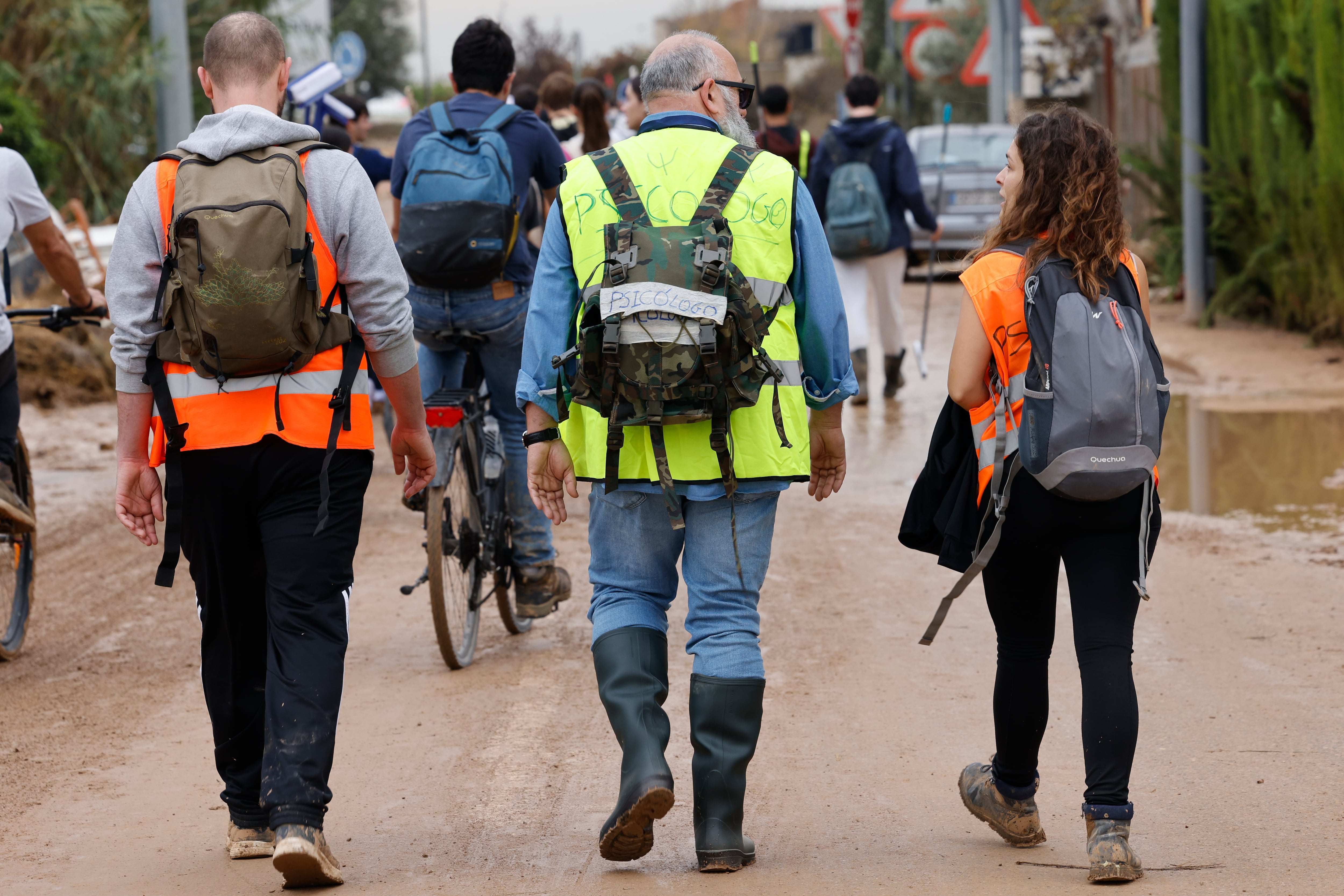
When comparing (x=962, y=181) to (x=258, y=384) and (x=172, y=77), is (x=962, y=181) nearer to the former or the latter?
(x=172, y=77)

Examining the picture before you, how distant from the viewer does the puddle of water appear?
26.1 ft

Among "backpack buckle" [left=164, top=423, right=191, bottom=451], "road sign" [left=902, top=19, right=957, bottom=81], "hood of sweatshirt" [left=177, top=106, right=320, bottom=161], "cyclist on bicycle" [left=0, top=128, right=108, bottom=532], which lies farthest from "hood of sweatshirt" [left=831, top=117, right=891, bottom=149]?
"road sign" [left=902, top=19, right=957, bottom=81]

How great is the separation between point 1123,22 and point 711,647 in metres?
21.6

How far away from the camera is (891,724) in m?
5.10

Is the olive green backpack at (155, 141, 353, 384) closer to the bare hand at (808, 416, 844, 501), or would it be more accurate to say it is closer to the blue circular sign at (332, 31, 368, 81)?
the bare hand at (808, 416, 844, 501)

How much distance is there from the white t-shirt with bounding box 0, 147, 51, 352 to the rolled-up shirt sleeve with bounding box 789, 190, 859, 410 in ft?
9.85

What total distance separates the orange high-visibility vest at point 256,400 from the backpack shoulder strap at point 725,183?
88cm

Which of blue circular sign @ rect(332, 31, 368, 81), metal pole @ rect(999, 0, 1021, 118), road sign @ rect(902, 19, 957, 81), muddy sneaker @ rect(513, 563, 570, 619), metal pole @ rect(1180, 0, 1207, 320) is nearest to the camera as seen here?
muddy sneaker @ rect(513, 563, 570, 619)

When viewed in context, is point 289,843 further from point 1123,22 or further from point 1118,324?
point 1123,22

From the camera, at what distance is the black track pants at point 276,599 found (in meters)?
3.79

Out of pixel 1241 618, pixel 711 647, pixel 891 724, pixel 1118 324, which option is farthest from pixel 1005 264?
pixel 1241 618

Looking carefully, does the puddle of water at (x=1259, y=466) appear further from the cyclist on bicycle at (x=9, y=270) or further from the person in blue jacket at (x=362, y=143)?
the cyclist on bicycle at (x=9, y=270)

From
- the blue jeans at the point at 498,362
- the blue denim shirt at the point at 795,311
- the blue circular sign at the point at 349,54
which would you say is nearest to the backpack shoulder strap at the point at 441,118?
the blue jeans at the point at 498,362

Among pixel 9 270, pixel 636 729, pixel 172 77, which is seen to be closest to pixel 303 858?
pixel 636 729
